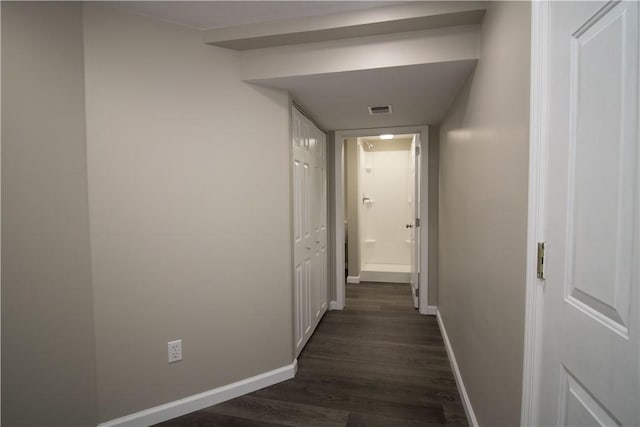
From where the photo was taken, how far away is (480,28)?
1620mm

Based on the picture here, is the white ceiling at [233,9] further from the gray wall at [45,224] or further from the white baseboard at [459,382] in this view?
the white baseboard at [459,382]

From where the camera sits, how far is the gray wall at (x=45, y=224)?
129 centimetres

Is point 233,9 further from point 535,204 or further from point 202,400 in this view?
point 202,400

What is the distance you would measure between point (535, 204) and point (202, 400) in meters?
2.11

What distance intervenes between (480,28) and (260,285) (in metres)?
2.04

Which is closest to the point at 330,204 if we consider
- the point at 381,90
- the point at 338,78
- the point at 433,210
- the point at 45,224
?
the point at 433,210

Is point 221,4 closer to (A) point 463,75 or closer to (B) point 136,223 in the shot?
(B) point 136,223

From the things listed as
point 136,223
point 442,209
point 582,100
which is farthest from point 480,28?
point 136,223

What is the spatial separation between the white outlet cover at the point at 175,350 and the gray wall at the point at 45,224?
1.25 ft

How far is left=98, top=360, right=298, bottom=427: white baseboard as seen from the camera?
5.67 ft

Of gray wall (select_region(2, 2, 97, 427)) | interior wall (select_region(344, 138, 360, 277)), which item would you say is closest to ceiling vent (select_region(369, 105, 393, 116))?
interior wall (select_region(344, 138, 360, 277))

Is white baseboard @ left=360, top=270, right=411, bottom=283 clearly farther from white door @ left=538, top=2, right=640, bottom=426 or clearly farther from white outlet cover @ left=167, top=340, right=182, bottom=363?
white door @ left=538, top=2, right=640, bottom=426

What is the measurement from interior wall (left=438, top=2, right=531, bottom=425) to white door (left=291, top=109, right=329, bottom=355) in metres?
1.21

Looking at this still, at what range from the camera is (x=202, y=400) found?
1.90 metres
